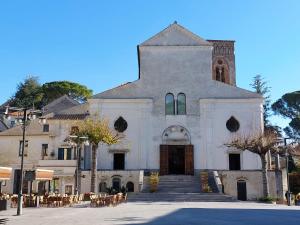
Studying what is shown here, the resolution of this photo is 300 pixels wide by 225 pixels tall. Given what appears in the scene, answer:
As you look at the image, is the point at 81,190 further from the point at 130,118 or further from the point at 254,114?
the point at 254,114

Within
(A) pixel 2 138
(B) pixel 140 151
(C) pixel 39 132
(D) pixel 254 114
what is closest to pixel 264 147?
(D) pixel 254 114

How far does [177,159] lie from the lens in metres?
40.3

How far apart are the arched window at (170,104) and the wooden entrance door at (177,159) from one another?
3.51 metres

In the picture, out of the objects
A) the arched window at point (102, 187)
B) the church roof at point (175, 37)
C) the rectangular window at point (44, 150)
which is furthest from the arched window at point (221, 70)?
the arched window at point (102, 187)

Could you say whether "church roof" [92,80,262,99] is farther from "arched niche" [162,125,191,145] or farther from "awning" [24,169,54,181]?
"awning" [24,169,54,181]

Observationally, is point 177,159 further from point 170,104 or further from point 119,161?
point 119,161

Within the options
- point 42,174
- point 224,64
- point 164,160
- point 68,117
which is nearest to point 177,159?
point 164,160

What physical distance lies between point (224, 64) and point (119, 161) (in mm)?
30164

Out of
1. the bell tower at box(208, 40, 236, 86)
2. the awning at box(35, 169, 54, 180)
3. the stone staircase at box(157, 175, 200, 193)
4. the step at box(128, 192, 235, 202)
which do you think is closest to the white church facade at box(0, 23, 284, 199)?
the stone staircase at box(157, 175, 200, 193)

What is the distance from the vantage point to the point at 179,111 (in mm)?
41031

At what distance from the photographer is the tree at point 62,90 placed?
78.3 m

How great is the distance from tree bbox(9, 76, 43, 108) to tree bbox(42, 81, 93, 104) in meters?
1.31

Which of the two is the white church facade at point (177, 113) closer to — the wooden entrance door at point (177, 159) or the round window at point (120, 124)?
the wooden entrance door at point (177, 159)

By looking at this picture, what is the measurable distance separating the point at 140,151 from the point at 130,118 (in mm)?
3537
